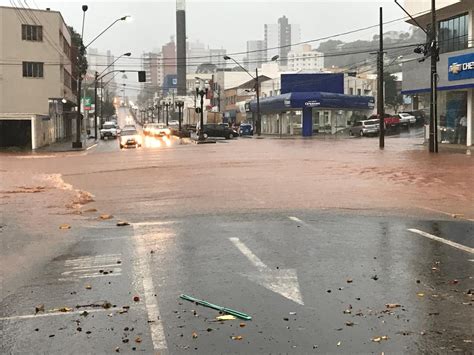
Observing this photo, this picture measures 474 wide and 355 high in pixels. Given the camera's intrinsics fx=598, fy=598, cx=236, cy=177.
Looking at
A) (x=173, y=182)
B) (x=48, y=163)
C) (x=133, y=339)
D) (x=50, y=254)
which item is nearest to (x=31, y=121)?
(x=48, y=163)

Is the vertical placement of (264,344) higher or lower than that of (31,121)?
lower

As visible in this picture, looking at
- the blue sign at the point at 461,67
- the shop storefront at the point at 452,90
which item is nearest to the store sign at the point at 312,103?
the shop storefront at the point at 452,90

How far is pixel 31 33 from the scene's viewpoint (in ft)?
167

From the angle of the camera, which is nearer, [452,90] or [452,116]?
[452,90]

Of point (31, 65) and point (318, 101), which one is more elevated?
point (31, 65)

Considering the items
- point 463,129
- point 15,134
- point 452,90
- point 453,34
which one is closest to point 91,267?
point 452,90

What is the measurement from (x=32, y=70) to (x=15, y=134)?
10.0 m

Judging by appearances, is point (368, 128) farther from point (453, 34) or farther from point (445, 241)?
point (445, 241)

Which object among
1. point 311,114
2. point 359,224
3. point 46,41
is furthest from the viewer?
point 311,114

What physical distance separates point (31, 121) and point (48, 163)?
16.3 m

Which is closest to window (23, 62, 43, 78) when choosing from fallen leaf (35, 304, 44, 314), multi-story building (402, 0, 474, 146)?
multi-story building (402, 0, 474, 146)

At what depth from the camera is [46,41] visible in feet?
170

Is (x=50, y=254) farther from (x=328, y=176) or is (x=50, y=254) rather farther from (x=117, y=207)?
(x=328, y=176)

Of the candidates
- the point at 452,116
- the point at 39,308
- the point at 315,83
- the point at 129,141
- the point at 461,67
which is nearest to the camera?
the point at 39,308
